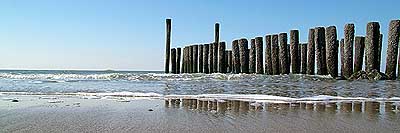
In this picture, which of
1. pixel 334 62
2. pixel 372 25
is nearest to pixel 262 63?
pixel 334 62

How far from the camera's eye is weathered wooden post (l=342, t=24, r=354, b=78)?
1389cm

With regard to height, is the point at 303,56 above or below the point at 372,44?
below

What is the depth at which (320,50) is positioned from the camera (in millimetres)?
14781

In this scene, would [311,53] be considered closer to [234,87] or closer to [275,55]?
[275,55]

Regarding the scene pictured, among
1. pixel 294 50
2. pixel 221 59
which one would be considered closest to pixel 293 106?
pixel 294 50

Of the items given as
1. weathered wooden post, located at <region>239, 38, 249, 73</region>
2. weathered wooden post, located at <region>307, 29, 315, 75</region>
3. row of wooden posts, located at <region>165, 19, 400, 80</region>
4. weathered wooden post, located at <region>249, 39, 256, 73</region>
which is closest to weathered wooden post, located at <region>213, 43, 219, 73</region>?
row of wooden posts, located at <region>165, 19, 400, 80</region>

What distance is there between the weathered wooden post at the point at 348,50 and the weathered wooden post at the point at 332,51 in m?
0.33

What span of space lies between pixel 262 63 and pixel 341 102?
11520 mm

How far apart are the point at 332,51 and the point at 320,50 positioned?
1.63ft

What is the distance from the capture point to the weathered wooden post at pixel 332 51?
1429cm

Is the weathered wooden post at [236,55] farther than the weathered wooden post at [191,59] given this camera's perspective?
No

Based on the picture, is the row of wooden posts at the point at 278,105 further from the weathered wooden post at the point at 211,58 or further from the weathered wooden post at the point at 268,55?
the weathered wooden post at the point at 211,58

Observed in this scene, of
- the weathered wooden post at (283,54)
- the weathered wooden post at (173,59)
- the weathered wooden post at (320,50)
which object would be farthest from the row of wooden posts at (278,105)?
the weathered wooden post at (173,59)

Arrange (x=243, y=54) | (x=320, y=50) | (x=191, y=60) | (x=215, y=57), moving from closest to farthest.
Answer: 1. (x=320, y=50)
2. (x=243, y=54)
3. (x=215, y=57)
4. (x=191, y=60)
